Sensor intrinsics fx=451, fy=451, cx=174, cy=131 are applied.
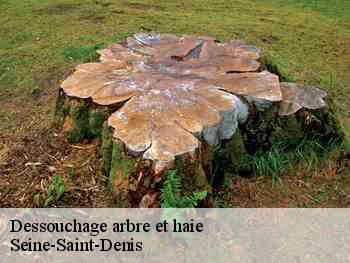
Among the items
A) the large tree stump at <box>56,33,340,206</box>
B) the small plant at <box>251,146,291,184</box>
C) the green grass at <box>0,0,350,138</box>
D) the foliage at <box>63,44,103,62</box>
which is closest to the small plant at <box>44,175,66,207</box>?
the large tree stump at <box>56,33,340,206</box>

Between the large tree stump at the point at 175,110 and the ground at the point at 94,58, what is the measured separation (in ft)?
0.65

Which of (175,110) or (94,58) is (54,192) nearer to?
(175,110)

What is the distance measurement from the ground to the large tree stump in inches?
7.8

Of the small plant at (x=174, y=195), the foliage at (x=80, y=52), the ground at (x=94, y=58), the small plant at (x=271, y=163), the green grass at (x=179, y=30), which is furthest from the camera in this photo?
the foliage at (x=80, y=52)

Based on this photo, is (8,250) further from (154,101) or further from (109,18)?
(109,18)

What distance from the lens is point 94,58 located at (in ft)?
11.5

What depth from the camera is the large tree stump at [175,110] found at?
208 cm

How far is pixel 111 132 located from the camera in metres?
2.27

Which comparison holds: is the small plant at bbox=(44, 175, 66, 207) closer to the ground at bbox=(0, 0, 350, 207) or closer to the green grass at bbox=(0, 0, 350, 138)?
the ground at bbox=(0, 0, 350, 207)

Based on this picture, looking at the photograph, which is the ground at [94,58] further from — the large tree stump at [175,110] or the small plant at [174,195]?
the small plant at [174,195]

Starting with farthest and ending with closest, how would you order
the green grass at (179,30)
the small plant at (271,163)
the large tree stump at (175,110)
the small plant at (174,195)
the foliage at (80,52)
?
1. the foliage at (80,52)
2. the green grass at (179,30)
3. the small plant at (271,163)
4. the large tree stump at (175,110)
5. the small plant at (174,195)

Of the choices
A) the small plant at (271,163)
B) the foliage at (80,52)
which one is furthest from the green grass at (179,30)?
the small plant at (271,163)

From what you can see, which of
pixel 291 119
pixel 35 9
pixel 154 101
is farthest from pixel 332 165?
pixel 35 9

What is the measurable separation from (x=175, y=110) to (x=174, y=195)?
518 mm
